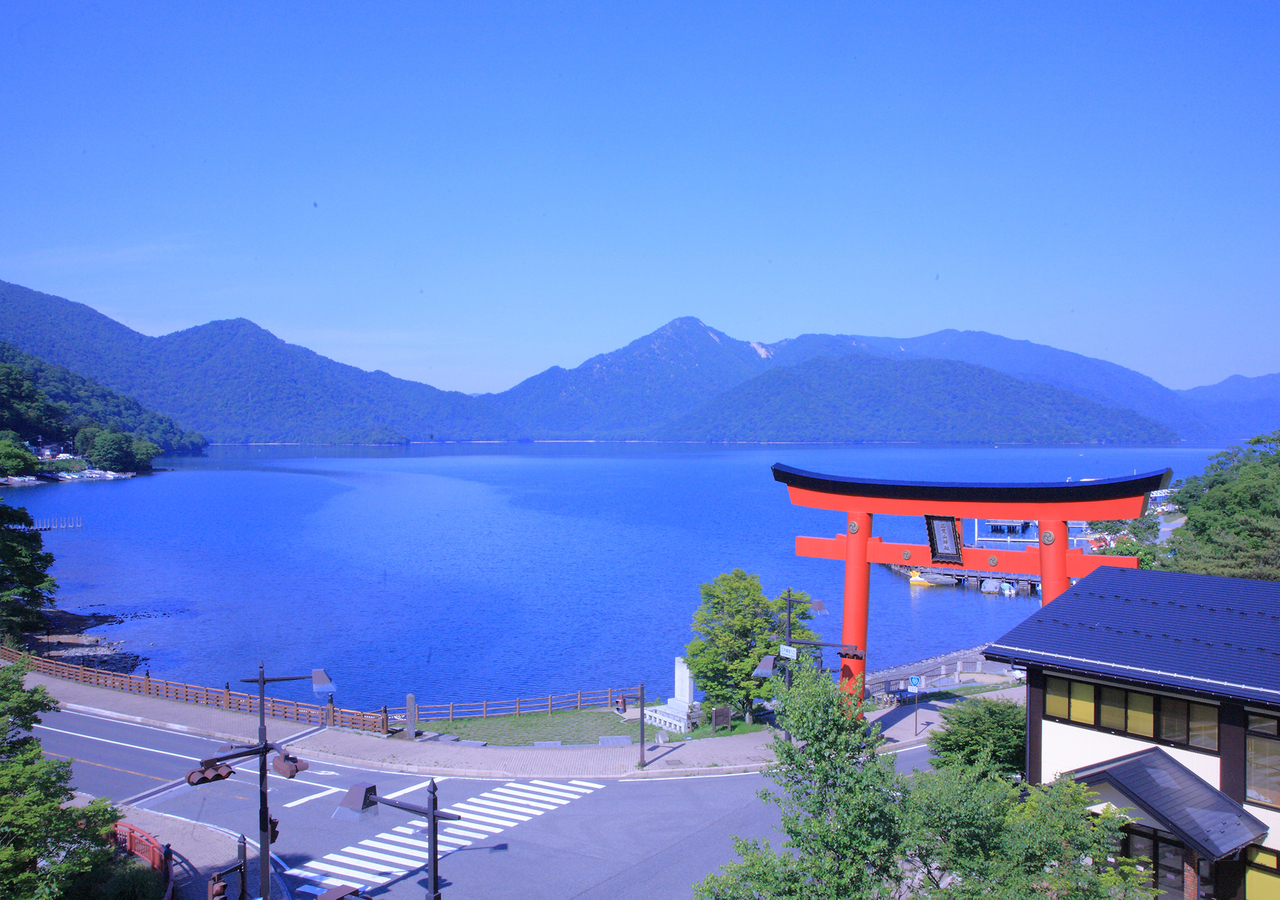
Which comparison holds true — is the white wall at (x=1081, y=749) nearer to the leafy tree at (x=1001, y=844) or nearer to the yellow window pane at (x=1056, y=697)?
the yellow window pane at (x=1056, y=697)

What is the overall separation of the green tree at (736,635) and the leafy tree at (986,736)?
27.6 feet

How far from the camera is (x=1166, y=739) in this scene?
1309cm

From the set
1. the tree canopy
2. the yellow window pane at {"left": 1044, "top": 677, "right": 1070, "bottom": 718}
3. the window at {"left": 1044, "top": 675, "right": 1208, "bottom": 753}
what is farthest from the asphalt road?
the window at {"left": 1044, "top": 675, "right": 1208, "bottom": 753}

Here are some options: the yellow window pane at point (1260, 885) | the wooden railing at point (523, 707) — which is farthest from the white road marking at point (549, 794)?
the yellow window pane at point (1260, 885)

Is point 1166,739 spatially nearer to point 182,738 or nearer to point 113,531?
point 182,738

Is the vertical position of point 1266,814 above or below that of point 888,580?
above

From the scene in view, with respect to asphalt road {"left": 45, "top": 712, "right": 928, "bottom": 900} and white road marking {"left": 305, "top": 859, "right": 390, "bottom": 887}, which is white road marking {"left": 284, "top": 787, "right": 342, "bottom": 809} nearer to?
asphalt road {"left": 45, "top": 712, "right": 928, "bottom": 900}

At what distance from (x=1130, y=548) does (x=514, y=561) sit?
5363cm

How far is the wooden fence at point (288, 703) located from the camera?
26.5 meters

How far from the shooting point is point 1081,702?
46.1 feet

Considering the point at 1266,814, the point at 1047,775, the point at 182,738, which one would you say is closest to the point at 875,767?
the point at 1047,775

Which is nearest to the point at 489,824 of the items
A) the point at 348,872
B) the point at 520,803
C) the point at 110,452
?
the point at 520,803

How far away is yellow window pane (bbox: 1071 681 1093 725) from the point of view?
1396 centimetres

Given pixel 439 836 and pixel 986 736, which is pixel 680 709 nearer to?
pixel 439 836
